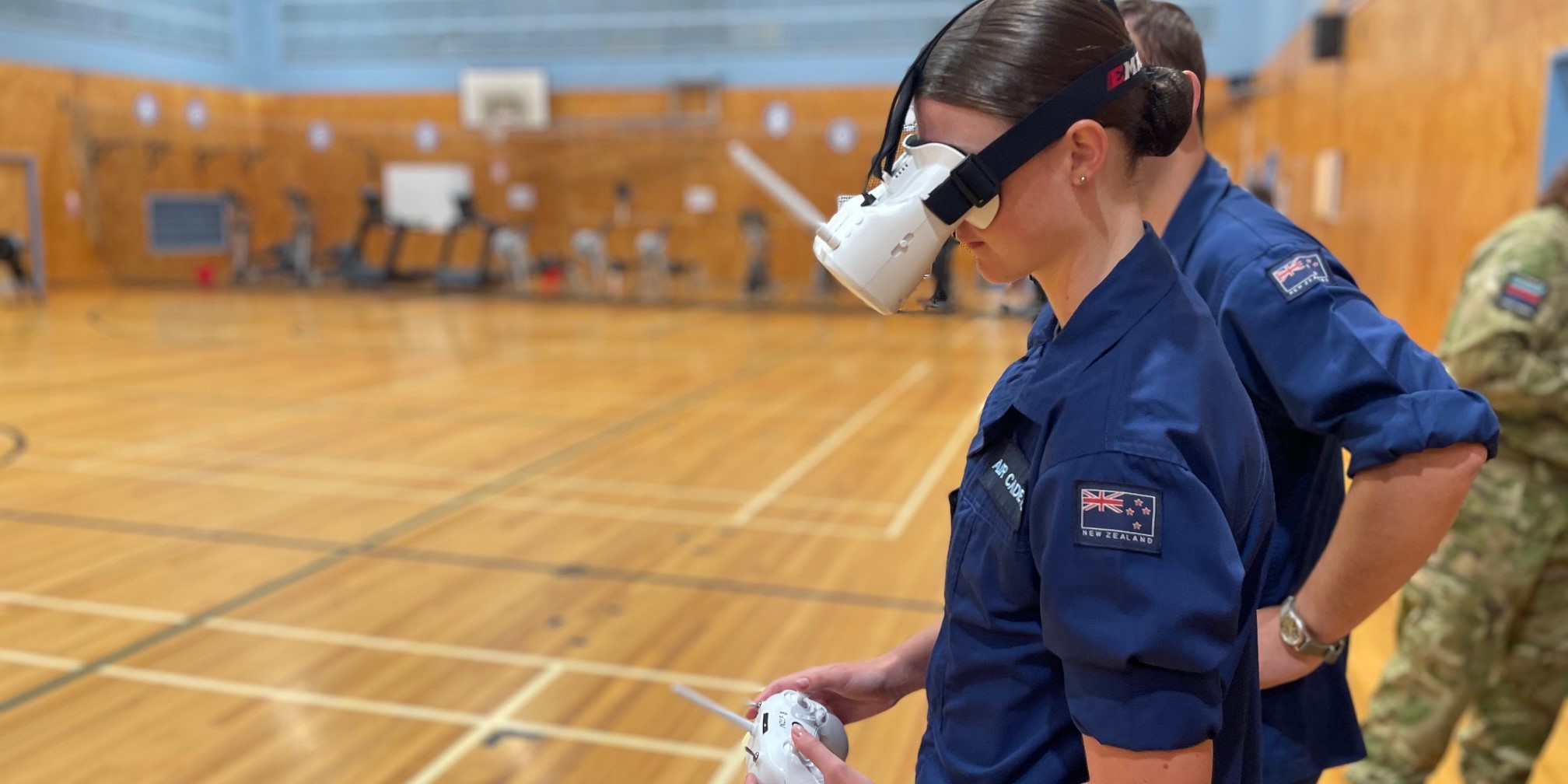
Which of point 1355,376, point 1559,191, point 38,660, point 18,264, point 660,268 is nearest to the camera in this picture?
point 1355,376

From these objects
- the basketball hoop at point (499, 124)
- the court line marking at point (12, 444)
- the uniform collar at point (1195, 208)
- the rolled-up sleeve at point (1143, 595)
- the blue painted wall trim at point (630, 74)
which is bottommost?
the court line marking at point (12, 444)

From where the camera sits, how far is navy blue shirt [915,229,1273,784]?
0.88 meters

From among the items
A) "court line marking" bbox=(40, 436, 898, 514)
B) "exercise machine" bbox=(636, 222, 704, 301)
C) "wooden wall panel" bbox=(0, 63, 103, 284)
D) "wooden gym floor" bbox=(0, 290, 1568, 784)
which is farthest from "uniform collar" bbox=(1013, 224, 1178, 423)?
"wooden wall panel" bbox=(0, 63, 103, 284)

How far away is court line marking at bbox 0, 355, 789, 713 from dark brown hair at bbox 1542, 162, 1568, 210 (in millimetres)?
4013

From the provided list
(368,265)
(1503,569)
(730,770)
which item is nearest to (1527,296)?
(1503,569)

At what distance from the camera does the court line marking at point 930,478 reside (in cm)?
501

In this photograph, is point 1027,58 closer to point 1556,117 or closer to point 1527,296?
point 1527,296

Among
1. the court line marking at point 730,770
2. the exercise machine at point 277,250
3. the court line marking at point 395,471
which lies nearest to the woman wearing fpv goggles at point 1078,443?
the court line marking at point 730,770

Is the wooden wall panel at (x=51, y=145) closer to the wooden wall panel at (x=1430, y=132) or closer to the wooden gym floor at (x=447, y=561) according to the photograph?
the wooden gym floor at (x=447, y=561)

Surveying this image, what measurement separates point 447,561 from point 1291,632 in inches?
142

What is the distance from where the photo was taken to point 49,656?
3.40m

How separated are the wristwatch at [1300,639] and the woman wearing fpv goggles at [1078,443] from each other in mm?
370

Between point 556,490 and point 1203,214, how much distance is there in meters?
4.37

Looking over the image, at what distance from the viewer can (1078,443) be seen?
2.99 feet
